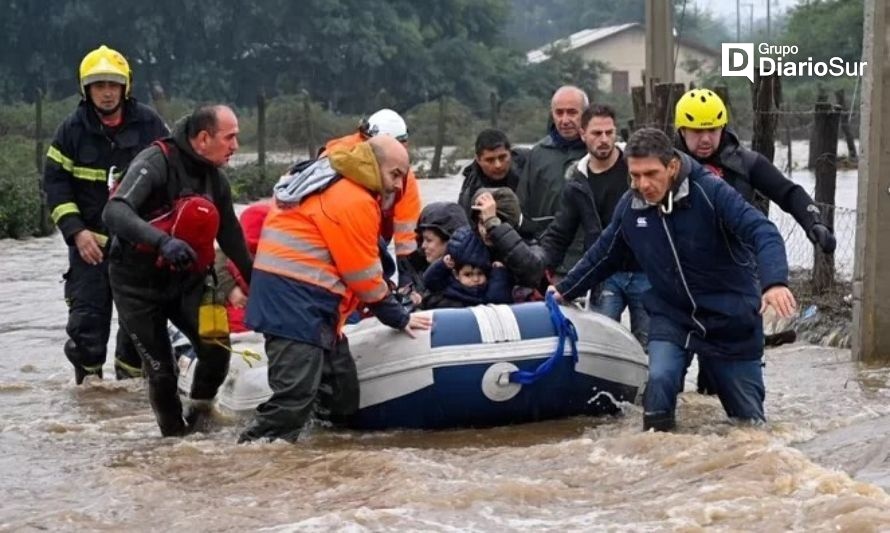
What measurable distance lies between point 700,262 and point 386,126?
8.32ft

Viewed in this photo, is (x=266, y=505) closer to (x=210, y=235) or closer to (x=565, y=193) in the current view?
(x=210, y=235)

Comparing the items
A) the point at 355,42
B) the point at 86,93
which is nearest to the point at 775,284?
the point at 86,93

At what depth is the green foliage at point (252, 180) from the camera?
1148 inches

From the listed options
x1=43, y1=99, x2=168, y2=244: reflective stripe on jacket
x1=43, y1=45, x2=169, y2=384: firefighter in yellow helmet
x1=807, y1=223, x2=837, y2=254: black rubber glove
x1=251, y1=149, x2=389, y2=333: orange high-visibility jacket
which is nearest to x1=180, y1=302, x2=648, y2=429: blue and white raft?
x1=251, y1=149, x2=389, y2=333: orange high-visibility jacket

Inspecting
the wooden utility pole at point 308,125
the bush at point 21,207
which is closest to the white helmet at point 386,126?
the bush at point 21,207

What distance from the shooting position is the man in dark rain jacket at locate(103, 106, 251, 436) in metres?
7.65

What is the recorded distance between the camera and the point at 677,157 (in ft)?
23.8

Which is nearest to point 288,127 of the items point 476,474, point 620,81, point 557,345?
point 557,345

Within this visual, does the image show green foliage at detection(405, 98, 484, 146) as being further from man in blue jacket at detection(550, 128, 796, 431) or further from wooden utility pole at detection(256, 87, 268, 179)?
man in blue jacket at detection(550, 128, 796, 431)

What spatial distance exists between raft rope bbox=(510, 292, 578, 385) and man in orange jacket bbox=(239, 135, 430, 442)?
852mm

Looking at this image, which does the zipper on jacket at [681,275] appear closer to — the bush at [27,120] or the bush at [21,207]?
the bush at [21,207]

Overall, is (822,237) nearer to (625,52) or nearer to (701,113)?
(701,113)

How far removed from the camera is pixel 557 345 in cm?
793

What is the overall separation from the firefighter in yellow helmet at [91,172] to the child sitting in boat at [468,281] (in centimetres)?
200
